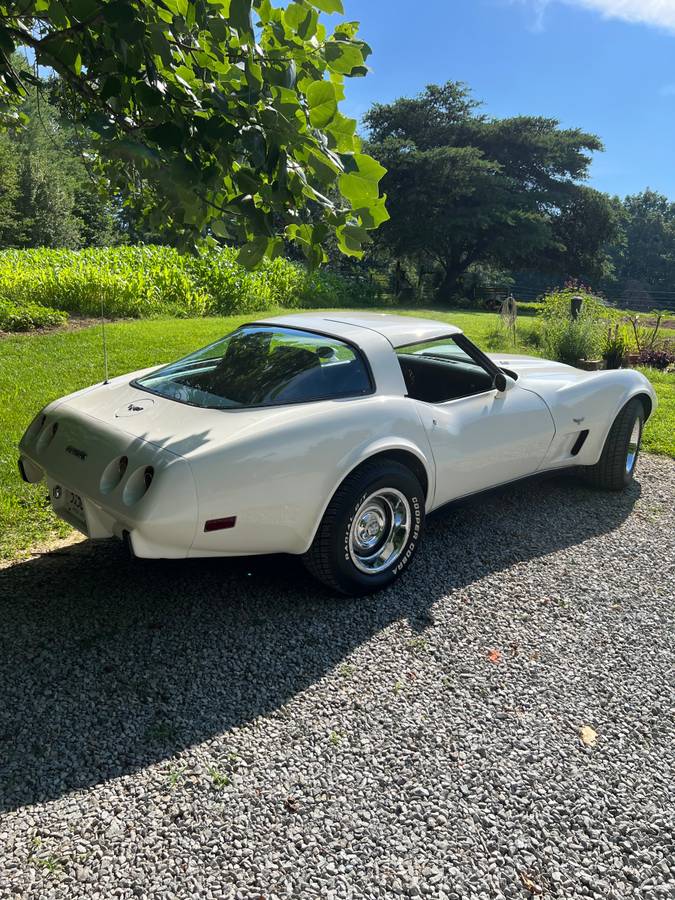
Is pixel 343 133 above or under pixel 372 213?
above

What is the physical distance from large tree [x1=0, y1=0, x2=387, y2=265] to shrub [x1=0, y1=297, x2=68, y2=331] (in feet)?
27.4

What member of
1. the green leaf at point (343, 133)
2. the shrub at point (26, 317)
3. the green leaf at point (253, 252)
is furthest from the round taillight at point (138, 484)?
the shrub at point (26, 317)

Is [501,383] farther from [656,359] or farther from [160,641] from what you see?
[656,359]

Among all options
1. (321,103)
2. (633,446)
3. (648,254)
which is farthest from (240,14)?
(648,254)

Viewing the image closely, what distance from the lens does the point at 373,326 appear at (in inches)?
151

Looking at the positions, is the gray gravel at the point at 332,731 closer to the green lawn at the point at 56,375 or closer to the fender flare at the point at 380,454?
the fender flare at the point at 380,454

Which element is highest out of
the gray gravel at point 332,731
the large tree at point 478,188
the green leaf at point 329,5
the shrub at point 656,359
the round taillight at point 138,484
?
the large tree at point 478,188

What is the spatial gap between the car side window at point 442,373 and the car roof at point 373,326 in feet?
0.36

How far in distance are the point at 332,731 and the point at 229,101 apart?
2519 mm

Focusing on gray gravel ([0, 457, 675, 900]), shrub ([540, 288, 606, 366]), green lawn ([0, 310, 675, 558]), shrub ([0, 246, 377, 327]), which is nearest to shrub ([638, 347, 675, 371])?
green lawn ([0, 310, 675, 558])

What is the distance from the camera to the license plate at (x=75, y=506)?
2986 millimetres

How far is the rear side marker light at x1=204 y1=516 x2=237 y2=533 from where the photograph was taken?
2.77m

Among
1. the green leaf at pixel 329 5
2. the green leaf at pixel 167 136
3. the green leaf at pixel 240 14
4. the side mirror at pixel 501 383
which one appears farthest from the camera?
the side mirror at pixel 501 383

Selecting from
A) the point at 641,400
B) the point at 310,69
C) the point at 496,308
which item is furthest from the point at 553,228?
A: the point at 310,69
